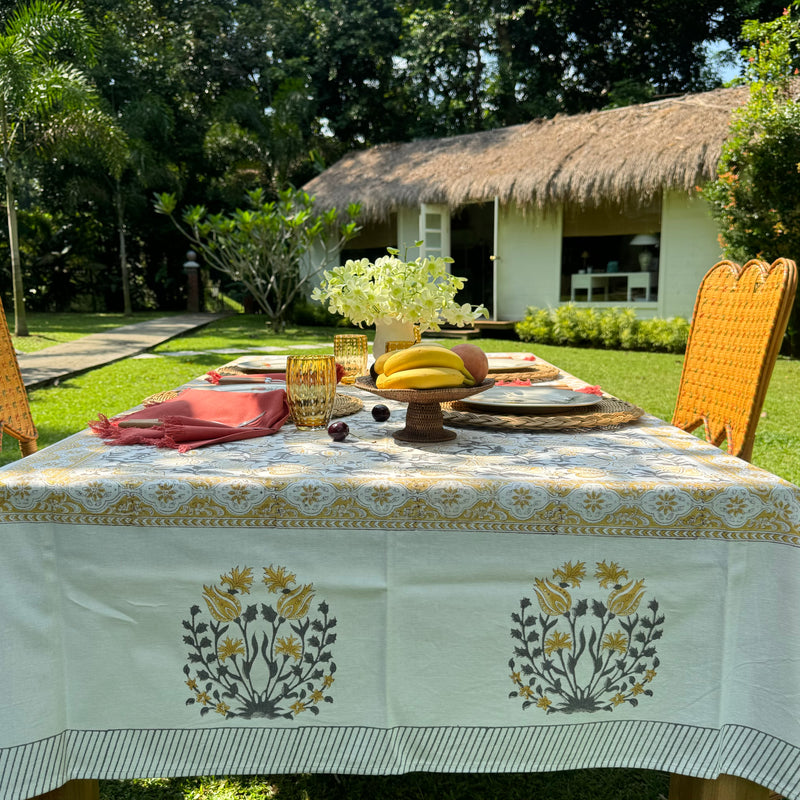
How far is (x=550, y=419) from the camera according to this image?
153 centimetres

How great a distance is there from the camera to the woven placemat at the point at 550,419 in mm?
1463

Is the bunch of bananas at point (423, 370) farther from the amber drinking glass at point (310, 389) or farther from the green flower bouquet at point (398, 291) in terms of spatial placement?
the green flower bouquet at point (398, 291)

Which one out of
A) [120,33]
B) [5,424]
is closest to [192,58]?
[120,33]

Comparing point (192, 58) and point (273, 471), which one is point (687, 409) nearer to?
point (273, 471)

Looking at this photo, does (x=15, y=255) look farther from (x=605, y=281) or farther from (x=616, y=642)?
(x=616, y=642)

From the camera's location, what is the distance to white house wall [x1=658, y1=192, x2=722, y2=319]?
10.3 m

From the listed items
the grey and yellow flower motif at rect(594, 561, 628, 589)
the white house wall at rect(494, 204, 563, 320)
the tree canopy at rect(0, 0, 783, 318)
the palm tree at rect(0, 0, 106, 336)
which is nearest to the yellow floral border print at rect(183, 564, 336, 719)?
the grey and yellow flower motif at rect(594, 561, 628, 589)

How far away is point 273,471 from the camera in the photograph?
112 cm

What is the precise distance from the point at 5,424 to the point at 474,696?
1673mm

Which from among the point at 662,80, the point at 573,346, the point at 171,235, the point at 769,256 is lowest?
the point at 573,346

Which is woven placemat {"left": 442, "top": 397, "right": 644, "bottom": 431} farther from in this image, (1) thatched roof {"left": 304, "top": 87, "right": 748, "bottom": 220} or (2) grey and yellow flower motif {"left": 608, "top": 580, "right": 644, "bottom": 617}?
(1) thatched roof {"left": 304, "top": 87, "right": 748, "bottom": 220}

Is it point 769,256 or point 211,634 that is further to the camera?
point 769,256

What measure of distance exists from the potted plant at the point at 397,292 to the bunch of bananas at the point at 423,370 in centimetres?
64

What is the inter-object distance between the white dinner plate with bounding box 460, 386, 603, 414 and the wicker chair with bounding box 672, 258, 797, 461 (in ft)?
1.40
